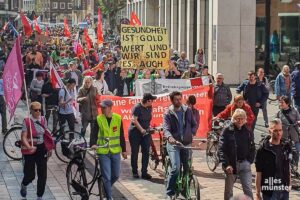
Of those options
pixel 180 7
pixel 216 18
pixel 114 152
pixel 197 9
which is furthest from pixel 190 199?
pixel 180 7

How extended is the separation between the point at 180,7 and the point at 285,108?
32.7 m

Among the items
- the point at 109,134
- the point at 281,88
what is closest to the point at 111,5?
the point at 281,88

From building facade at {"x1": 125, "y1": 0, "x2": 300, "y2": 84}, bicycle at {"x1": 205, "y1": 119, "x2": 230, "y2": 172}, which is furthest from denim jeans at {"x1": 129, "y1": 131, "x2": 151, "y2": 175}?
building facade at {"x1": 125, "y1": 0, "x2": 300, "y2": 84}

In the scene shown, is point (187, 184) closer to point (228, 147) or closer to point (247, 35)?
point (228, 147)

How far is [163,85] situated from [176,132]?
7.41 m

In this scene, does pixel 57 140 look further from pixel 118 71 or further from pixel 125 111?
pixel 118 71

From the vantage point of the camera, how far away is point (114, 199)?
12711 millimetres

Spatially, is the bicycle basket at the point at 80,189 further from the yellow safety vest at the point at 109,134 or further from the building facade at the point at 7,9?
the building facade at the point at 7,9

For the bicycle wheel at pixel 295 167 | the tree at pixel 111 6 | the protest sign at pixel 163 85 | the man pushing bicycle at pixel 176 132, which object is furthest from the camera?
the tree at pixel 111 6

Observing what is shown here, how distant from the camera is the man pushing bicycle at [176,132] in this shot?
1191cm

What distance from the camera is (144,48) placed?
19.4m

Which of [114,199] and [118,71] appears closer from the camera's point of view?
[114,199]

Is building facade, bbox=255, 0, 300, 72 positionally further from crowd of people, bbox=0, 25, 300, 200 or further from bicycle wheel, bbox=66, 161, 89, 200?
bicycle wheel, bbox=66, 161, 89, 200

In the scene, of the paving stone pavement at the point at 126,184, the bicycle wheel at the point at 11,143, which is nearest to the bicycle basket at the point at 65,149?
the paving stone pavement at the point at 126,184
